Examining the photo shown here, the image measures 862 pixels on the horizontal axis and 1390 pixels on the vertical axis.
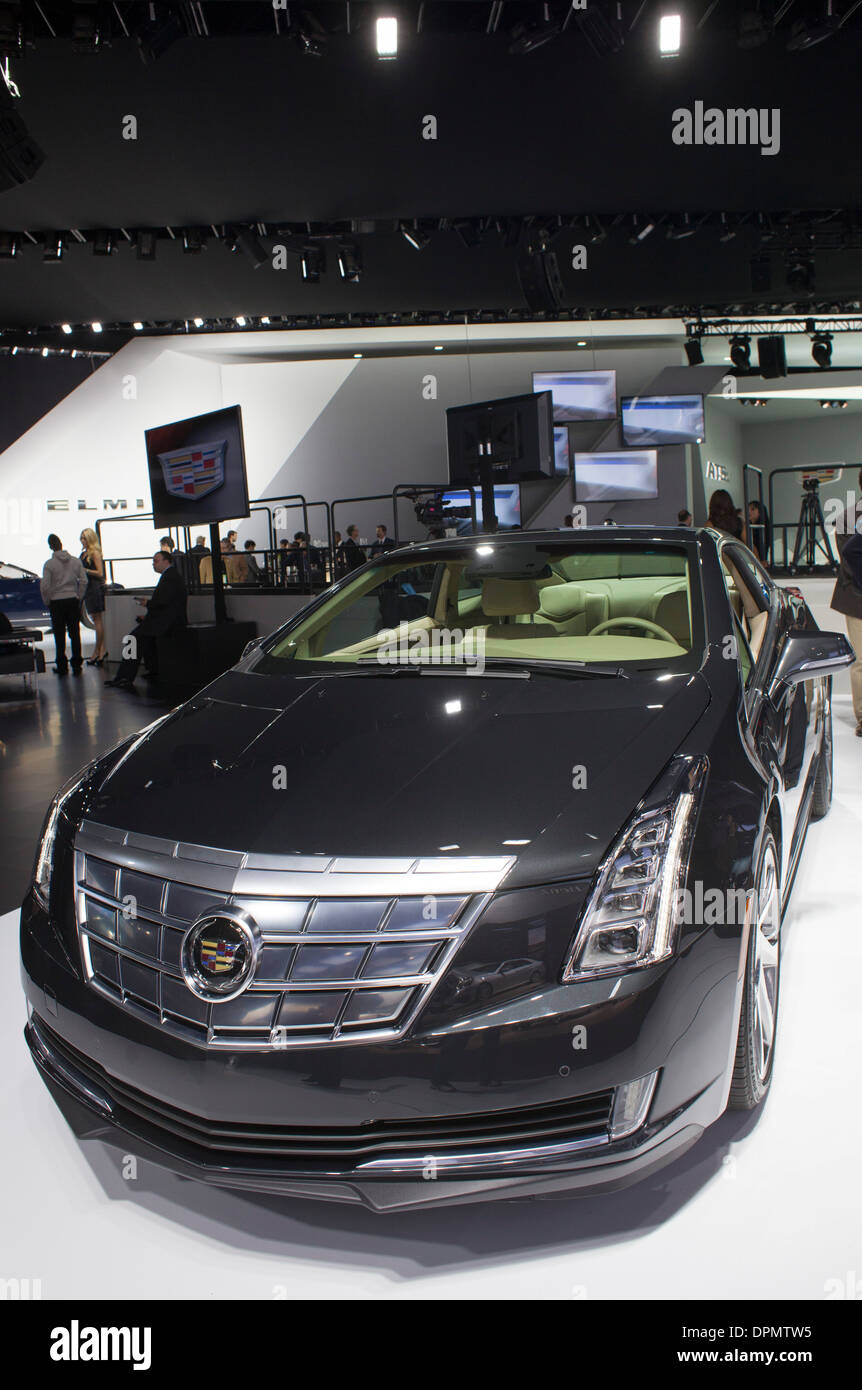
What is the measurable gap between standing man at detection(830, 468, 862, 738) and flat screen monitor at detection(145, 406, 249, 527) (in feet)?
15.5

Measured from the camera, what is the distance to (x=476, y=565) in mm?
2547

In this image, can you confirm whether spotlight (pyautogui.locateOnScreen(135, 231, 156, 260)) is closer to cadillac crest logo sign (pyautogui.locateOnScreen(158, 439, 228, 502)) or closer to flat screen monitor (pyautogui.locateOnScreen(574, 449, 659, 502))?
cadillac crest logo sign (pyautogui.locateOnScreen(158, 439, 228, 502))

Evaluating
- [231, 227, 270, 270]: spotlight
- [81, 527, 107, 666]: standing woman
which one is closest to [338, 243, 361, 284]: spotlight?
[231, 227, 270, 270]: spotlight

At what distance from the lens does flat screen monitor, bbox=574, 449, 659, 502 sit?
14.6m

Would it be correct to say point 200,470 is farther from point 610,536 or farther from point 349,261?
point 610,536

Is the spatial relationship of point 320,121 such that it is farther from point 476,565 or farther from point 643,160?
point 476,565

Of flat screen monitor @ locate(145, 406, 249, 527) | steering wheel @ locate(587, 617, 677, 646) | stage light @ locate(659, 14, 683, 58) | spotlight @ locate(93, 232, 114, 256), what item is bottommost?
steering wheel @ locate(587, 617, 677, 646)

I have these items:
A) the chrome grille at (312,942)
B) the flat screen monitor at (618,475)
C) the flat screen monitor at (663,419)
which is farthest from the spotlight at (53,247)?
the chrome grille at (312,942)

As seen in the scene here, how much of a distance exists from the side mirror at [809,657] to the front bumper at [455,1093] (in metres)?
0.95

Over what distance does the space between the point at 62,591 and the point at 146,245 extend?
147 inches

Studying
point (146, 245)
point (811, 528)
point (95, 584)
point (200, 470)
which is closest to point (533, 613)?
point (200, 470)

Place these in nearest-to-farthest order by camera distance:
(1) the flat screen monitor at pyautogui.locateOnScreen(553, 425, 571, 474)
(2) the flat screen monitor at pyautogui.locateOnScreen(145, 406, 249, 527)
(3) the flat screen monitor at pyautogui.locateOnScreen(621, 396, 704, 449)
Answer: (2) the flat screen monitor at pyautogui.locateOnScreen(145, 406, 249, 527) → (3) the flat screen monitor at pyautogui.locateOnScreen(621, 396, 704, 449) → (1) the flat screen monitor at pyautogui.locateOnScreen(553, 425, 571, 474)

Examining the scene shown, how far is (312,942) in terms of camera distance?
4.27ft

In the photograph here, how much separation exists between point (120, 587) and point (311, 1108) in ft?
38.6
